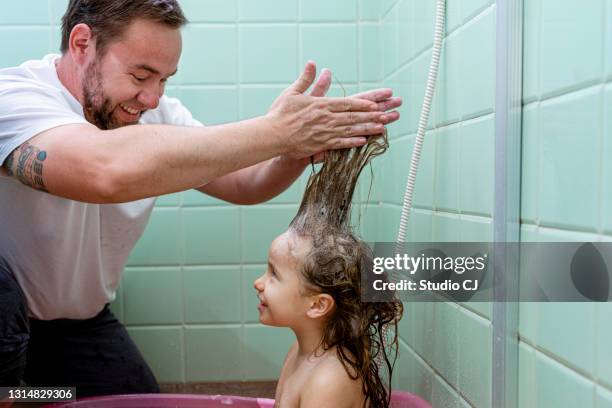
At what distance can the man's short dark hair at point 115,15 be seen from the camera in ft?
3.29

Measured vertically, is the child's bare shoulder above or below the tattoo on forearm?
below

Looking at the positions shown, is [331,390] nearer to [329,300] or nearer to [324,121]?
[329,300]

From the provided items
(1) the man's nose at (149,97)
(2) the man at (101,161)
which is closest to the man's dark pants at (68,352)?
(2) the man at (101,161)

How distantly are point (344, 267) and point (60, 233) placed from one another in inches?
25.0

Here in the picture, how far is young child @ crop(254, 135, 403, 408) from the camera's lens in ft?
2.56

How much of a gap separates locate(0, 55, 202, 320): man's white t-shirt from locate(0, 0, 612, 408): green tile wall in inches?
4.7

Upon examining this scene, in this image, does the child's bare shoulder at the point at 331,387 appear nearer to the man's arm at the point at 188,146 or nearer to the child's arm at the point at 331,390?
the child's arm at the point at 331,390

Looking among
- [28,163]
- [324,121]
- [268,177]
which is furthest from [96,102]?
[324,121]

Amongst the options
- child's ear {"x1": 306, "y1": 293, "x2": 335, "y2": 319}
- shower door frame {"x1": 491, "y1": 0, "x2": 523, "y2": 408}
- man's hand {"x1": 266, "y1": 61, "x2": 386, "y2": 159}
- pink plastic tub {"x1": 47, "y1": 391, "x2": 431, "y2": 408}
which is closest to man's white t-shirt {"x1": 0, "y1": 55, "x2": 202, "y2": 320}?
pink plastic tub {"x1": 47, "y1": 391, "x2": 431, "y2": 408}

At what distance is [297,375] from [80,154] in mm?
420

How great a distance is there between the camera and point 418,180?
3.20ft

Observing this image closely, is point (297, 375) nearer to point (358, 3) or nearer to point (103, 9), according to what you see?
point (103, 9)

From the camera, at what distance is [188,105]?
4.41 feet

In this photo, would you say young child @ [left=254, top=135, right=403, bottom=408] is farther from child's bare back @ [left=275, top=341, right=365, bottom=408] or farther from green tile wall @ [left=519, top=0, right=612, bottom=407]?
green tile wall @ [left=519, top=0, right=612, bottom=407]
